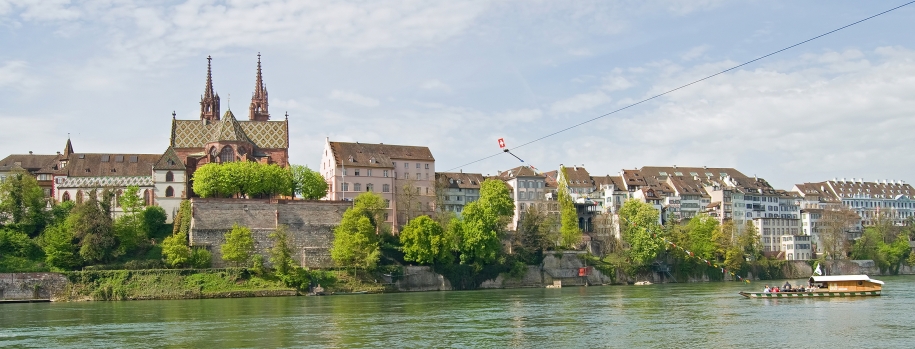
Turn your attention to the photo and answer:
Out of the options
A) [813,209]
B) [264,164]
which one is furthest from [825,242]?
[264,164]

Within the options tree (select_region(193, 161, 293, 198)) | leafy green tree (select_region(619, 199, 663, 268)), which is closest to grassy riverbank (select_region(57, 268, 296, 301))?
tree (select_region(193, 161, 293, 198))

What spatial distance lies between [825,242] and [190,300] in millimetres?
76589

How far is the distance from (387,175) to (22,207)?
3421 cm

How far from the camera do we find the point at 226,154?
3551 inches

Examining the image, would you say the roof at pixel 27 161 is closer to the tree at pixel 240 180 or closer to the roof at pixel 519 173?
the tree at pixel 240 180

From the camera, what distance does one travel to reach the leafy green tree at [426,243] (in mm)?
78931

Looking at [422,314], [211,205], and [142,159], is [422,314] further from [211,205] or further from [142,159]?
[142,159]

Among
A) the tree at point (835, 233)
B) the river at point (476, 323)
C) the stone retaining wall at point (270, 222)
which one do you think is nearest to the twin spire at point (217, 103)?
the stone retaining wall at point (270, 222)

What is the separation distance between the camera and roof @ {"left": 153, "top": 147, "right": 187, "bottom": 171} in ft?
287

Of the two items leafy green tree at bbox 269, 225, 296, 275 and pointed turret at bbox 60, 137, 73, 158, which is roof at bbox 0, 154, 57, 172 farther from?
leafy green tree at bbox 269, 225, 296, 275

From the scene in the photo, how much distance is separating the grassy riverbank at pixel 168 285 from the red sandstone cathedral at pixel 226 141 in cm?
1903

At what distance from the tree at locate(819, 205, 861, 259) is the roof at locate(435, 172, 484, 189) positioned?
4210 cm

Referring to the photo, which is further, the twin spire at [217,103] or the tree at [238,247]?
the twin spire at [217,103]

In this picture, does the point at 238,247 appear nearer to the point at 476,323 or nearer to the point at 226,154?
the point at 226,154
